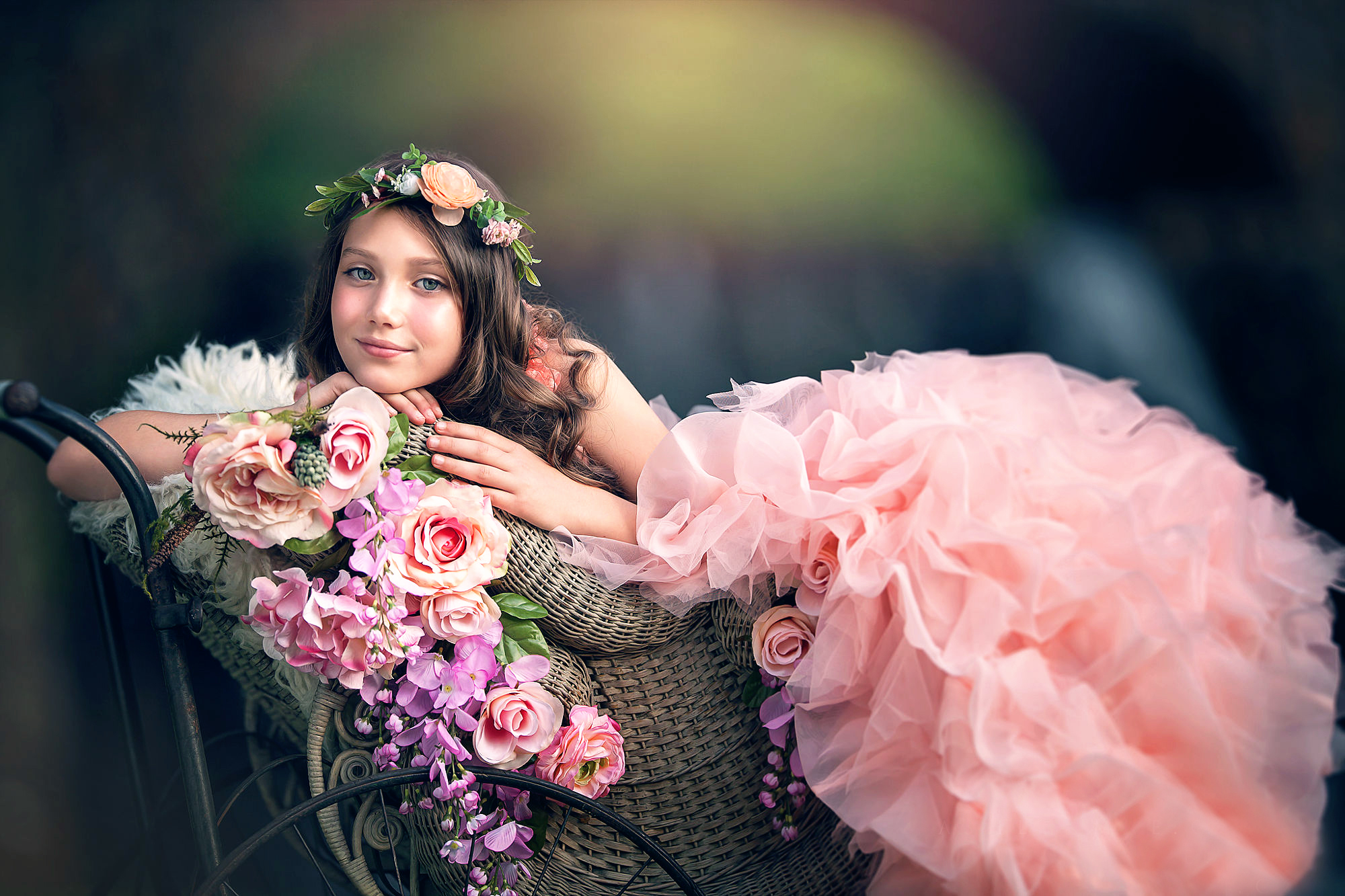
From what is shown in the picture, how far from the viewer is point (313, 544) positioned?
0.79 metres

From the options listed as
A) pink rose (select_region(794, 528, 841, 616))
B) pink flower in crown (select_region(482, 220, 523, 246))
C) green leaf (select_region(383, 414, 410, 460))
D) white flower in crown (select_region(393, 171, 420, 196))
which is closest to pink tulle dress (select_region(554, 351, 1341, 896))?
pink rose (select_region(794, 528, 841, 616))

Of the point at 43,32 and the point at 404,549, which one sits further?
the point at 43,32

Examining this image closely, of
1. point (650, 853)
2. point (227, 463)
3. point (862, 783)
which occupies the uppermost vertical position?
point (227, 463)

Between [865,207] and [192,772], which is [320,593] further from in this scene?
[865,207]

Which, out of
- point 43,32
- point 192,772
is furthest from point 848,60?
point 192,772

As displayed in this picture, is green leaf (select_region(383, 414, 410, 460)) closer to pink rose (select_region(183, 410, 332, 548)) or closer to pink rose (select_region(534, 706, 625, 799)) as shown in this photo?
pink rose (select_region(183, 410, 332, 548))

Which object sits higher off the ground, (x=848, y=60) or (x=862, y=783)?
(x=848, y=60)

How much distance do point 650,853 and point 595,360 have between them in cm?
63

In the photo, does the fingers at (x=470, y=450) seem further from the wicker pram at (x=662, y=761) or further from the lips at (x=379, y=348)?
the lips at (x=379, y=348)

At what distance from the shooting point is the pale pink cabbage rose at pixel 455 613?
0.79 m

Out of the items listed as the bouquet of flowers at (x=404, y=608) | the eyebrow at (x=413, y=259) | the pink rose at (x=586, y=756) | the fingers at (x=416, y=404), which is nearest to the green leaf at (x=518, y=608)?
the bouquet of flowers at (x=404, y=608)

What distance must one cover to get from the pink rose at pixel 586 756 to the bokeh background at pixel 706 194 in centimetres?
49

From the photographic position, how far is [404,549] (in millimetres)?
794

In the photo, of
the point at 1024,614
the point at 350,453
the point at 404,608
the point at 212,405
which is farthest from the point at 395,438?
the point at 1024,614
